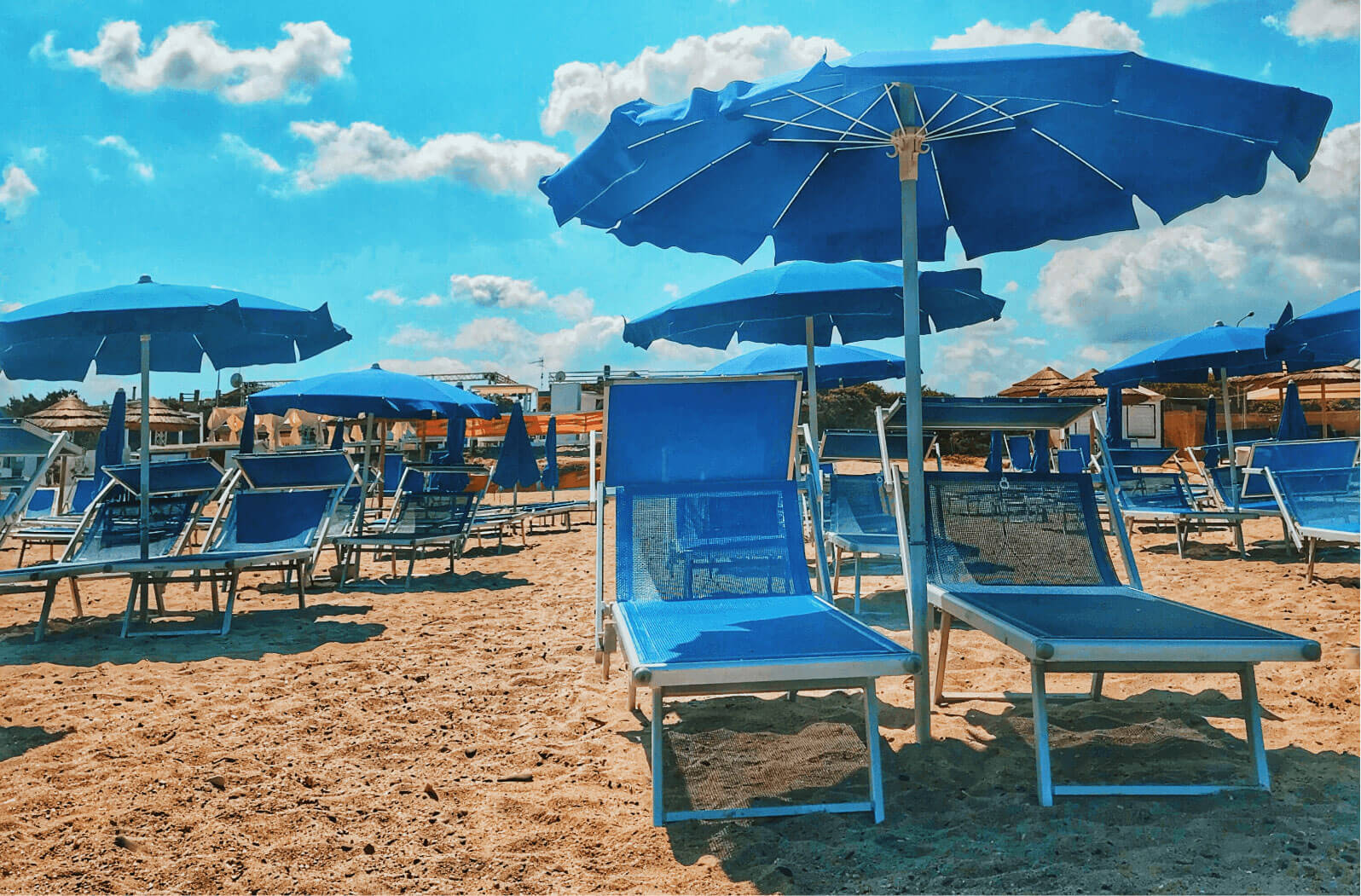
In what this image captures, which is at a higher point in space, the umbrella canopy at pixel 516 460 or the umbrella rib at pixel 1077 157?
the umbrella rib at pixel 1077 157

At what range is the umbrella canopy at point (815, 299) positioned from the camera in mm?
5586

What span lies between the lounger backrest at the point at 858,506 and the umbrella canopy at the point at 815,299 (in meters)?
1.15

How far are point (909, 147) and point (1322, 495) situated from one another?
16.0 feet

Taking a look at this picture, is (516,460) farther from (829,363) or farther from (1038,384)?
(1038,384)

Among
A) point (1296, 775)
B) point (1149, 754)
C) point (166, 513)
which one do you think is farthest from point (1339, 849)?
point (166, 513)

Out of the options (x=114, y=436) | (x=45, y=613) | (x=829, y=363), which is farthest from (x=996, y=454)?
(x=114, y=436)

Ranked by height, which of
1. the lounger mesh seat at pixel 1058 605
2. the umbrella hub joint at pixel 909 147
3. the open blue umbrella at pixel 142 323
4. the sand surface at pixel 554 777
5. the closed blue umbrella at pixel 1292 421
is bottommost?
the sand surface at pixel 554 777

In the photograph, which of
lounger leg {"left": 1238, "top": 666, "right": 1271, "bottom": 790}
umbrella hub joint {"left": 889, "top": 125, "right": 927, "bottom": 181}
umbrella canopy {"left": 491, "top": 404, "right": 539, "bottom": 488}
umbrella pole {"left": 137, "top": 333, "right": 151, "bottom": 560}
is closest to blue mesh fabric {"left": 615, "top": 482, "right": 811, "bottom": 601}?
umbrella hub joint {"left": 889, "top": 125, "right": 927, "bottom": 181}

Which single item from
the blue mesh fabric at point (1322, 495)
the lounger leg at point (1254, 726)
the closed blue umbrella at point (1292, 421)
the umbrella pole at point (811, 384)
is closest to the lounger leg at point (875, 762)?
the lounger leg at point (1254, 726)

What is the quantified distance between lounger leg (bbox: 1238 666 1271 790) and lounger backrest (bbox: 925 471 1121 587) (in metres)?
0.82

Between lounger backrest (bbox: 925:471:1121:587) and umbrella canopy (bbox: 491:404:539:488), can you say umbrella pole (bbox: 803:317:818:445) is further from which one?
umbrella canopy (bbox: 491:404:539:488)

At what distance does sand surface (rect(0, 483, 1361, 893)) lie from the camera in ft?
6.65

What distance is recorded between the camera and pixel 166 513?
17.7 feet

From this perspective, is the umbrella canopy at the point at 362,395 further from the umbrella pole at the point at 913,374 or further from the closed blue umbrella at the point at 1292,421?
the closed blue umbrella at the point at 1292,421
